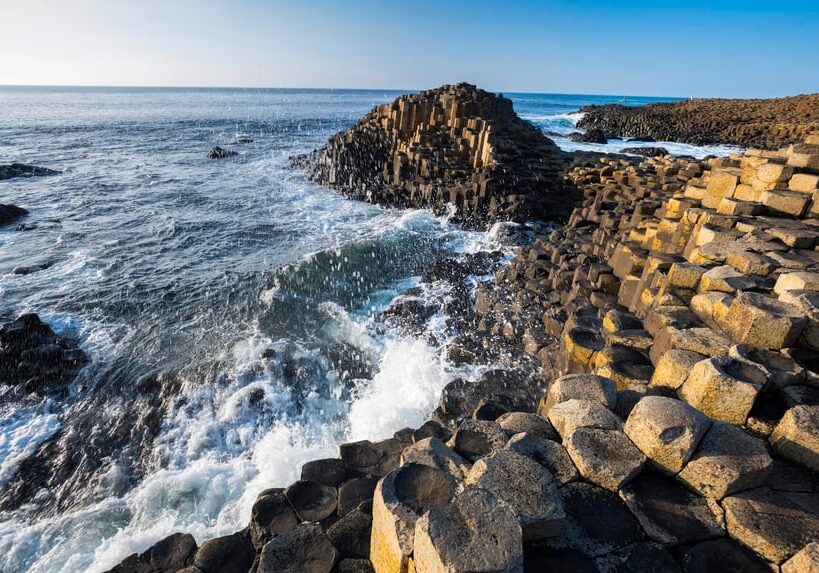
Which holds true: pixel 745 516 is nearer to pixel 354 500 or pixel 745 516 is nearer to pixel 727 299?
pixel 727 299

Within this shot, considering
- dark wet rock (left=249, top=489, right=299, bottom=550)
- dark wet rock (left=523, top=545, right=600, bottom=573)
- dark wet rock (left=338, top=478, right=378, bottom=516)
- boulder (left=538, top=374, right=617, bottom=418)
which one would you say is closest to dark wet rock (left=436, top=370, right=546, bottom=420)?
boulder (left=538, top=374, right=617, bottom=418)

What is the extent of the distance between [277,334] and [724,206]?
31.3 ft

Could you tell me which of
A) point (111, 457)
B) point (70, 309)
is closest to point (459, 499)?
point (111, 457)

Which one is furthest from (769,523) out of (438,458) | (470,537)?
(438,458)

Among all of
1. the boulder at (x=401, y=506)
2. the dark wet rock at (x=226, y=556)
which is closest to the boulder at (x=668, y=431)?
the boulder at (x=401, y=506)

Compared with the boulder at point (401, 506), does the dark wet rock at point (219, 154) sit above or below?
above

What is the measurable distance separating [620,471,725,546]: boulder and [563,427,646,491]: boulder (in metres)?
0.15

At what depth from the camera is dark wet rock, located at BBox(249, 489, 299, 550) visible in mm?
4117

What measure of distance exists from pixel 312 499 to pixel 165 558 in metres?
1.61

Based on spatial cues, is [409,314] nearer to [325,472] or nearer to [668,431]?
[325,472]

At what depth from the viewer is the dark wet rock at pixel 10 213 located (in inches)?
648

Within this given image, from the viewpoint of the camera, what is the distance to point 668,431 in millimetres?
3104

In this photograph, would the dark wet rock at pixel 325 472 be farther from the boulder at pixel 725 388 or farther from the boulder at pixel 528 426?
the boulder at pixel 725 388

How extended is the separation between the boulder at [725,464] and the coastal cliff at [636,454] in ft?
0.04
